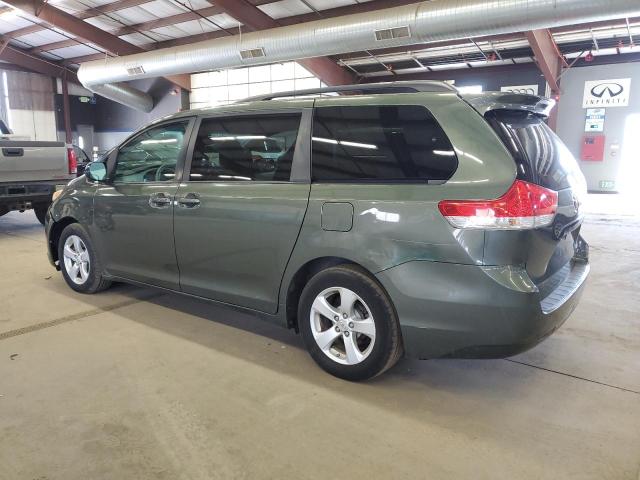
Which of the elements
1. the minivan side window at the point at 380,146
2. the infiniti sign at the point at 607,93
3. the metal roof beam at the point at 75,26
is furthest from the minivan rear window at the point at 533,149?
the metal roof beam at the point at 75,26

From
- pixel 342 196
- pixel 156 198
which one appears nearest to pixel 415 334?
pixel 342 196

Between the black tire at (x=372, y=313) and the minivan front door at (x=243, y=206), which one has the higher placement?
the minivan front door at (x=243, y=206)

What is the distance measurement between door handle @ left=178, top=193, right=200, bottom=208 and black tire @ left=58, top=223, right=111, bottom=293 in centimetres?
124

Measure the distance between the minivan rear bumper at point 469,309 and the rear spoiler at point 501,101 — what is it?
2.56 ft

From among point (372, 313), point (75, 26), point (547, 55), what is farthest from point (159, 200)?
point (75, 26)

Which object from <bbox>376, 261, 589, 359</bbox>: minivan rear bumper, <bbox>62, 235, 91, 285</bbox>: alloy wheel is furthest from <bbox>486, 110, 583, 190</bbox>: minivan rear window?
<bbox>62, 235, 91, 285</bbox>: alloy wheel

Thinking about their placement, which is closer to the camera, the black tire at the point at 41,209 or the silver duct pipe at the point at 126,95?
the black tire at the point at 41,209

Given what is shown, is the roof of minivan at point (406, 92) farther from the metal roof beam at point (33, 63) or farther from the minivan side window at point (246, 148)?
the metal roof beam at point (33, 63)

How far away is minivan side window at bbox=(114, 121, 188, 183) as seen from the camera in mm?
3350

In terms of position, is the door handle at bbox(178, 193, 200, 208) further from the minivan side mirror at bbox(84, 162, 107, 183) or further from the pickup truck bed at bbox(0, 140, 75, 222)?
the pickup truck bed at bbox(0, 140, 75, 222)

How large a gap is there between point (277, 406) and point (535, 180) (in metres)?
1.66

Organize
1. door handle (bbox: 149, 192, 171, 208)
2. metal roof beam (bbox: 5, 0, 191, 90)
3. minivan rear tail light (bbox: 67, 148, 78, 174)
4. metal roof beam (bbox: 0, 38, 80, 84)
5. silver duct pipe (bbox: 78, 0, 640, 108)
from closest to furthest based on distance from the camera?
1. door handle (bbox: 149, 192, 171, 208)
2. minivan rear tail light (bbox: 67, 148, 78, 174)
3. silver duct pipe (bbox: 78, 0, 640, 108)
4. metal roof beam (bbox: 5, 0, 191, 90)
5. metal roof beam (bbox: 0, 38, 80, 84)

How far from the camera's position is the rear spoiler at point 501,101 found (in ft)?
7.50

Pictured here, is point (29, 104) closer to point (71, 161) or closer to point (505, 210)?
point (71, 161)
